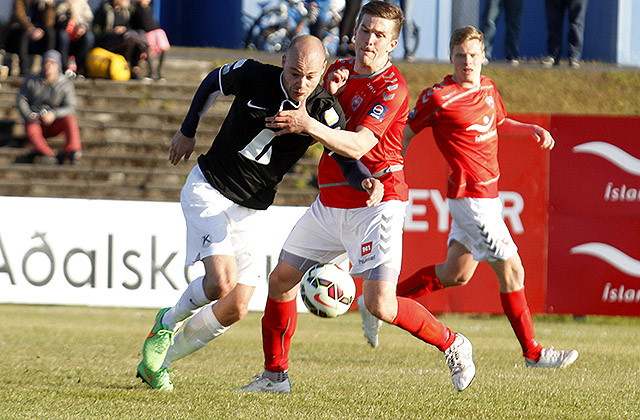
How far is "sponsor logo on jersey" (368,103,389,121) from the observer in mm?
5460

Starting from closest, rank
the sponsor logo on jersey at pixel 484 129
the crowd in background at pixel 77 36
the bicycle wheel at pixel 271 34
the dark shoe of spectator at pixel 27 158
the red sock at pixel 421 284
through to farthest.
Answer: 1. the sponsor logo on jersey at pixel 484 129
2. the red sock at pixel 421 284
3. the dark shoe of spectator at pixel 27 158
4. the crowd in background at pixel 77 36
5. the bicycle wheel at pixel 271 34

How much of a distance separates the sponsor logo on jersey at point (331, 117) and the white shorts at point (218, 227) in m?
0.80

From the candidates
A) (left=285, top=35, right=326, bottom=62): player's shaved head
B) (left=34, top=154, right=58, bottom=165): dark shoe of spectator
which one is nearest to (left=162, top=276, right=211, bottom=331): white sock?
(left=285, top=35, right=326, bottom=62): player's shaved head

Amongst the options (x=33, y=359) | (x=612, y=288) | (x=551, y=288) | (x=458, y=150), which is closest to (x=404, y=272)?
(x=551, y=288)

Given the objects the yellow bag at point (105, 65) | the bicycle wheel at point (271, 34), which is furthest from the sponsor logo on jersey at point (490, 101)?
the bicycle wheel at point (271, 34)

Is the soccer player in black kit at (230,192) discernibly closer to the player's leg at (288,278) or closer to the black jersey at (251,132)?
the black jersey at (251,132)

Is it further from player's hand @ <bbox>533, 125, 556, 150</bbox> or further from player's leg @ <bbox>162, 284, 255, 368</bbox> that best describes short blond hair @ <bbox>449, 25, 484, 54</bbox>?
player's leg @ <bbox>162, 284, 255, 368</bbox>

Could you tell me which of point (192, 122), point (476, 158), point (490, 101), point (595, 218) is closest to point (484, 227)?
point (476, 158)

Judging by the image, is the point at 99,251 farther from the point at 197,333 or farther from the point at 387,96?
the point at 387,96

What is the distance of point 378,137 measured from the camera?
5.49 metres

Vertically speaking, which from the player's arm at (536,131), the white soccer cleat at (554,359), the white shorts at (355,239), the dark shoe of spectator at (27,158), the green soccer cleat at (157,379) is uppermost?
the player's arm at (536,131)

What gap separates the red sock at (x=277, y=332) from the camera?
5828mm

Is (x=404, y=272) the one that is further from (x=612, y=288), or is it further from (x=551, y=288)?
(x=612, y=288)

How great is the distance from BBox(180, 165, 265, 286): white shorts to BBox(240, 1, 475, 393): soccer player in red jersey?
0.20m
